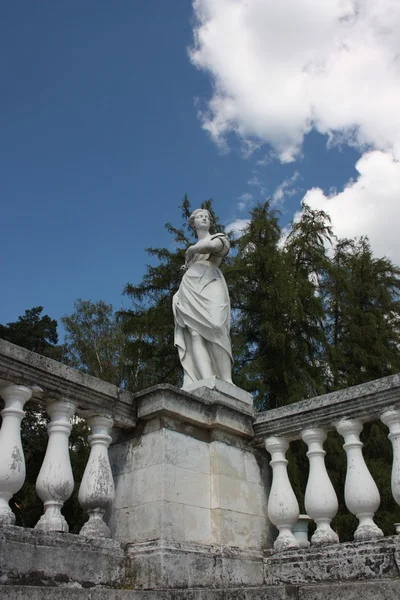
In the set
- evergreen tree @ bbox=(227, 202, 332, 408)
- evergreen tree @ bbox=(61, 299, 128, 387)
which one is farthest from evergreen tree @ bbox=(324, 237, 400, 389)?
evergreen tree @ bbox=(61, 299, 128, 387)

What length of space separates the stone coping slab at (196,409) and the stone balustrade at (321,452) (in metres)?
0.21

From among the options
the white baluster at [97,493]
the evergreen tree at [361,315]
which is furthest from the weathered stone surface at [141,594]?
the evergreen tree at [361,315]

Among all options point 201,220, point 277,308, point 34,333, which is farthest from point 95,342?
point 201,220

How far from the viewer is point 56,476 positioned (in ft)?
11.3

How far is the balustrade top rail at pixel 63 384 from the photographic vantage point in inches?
136

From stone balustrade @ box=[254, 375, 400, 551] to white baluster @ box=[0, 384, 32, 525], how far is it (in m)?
2.08

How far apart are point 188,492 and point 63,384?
122 cm

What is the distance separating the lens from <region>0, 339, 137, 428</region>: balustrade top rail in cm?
345

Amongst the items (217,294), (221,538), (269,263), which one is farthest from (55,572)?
(269,263)

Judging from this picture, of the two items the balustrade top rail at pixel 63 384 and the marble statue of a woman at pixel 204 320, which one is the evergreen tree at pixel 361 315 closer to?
the marble statue of a woman at pixel 204 320

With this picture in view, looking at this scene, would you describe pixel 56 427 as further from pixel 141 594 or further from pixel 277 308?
pixel 277 308

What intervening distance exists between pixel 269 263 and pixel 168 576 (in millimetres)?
9898

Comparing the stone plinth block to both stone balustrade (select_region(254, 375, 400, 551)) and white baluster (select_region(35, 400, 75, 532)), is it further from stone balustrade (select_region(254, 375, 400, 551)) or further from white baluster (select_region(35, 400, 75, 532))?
white baluster (select_region(35, 400, 75, 532))

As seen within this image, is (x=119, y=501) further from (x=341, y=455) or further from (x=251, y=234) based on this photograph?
(x=251, y=234)
